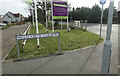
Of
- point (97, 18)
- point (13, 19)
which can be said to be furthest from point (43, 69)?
point (13, 19)

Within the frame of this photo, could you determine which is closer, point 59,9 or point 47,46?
point 47,46

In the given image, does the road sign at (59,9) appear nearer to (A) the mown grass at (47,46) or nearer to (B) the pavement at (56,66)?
(A) the mown grass at (47,46)

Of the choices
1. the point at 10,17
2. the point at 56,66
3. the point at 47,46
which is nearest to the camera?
the point at 56,66

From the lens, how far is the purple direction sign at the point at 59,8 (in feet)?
34.9

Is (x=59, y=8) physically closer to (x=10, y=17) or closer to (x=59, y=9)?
(x=59, y=9)

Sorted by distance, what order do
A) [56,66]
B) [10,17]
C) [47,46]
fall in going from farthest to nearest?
[10,17]
[47,46]
[56,66]

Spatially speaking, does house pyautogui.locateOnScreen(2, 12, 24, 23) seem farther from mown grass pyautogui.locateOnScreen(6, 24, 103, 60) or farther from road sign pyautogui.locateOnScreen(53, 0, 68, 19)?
mown grass pyautogui.locateOnScreen(6, 24, 103, 60)

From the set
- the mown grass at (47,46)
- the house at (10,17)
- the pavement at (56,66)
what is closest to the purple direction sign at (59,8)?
the mown grass at (47,46)

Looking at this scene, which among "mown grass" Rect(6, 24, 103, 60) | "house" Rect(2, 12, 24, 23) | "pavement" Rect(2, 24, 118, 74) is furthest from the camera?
"house" Rect(2, 12, 24, 23)

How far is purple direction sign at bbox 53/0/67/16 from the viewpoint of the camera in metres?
10.6

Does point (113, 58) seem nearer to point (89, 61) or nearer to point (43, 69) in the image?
point (89, 61)

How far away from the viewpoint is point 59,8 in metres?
11.1

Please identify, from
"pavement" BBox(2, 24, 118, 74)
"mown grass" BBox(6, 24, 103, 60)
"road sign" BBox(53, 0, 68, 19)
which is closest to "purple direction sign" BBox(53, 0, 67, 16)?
"road sign" BBox(53, 0, 68, 19)

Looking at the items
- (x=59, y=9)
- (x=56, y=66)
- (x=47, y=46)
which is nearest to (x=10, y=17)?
(x=59, y=9)
